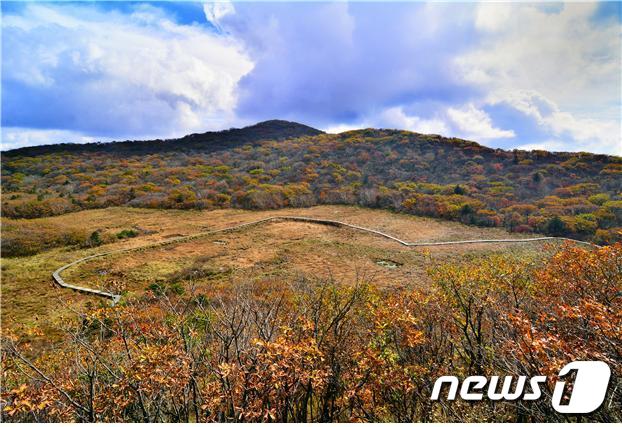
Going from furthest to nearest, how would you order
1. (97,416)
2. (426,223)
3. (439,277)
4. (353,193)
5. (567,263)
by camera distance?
1. (353,193)
2. (426,223)
3. (567,263)
4. (439,277)
5. (97,416)

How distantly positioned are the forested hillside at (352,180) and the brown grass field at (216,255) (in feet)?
10.5

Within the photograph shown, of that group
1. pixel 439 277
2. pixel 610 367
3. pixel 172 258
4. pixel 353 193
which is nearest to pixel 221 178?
pixel 353 193

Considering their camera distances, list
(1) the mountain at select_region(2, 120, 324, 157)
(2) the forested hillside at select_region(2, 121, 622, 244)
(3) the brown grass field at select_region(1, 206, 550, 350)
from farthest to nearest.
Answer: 1. (1) the mountain at select_region(2, 120, 324, 157)
2. (2) the forested hillside at select_region(2, 121, 622, 244)
3. (3) the brown grass field at select_region(1, 206, 550, 350)

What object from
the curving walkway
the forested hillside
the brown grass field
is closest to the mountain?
the forested hillside

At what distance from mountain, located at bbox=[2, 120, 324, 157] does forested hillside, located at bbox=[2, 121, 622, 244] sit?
0.89 m

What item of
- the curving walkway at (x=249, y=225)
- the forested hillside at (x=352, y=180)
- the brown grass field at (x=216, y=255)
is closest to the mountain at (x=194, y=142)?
the forested hillside at (x=352, y=180)

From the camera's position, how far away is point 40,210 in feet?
94.9

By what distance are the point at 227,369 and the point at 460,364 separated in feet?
15.8

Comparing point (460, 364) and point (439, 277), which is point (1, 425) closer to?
point (460, 364)

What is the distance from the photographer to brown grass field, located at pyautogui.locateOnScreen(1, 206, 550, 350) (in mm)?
15164

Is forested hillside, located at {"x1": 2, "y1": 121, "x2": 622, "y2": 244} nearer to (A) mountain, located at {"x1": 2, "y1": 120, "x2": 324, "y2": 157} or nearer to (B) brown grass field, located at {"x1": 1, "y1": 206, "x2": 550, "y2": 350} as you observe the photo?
(A) mountain, located at {"x1": 2, "y1": 120, "x2": 324, "y2": 157}

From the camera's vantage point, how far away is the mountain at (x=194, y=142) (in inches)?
2425

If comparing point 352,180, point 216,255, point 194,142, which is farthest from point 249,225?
→ point 194,142

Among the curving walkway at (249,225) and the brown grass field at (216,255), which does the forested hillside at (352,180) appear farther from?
the curving walkway at (249,225)
